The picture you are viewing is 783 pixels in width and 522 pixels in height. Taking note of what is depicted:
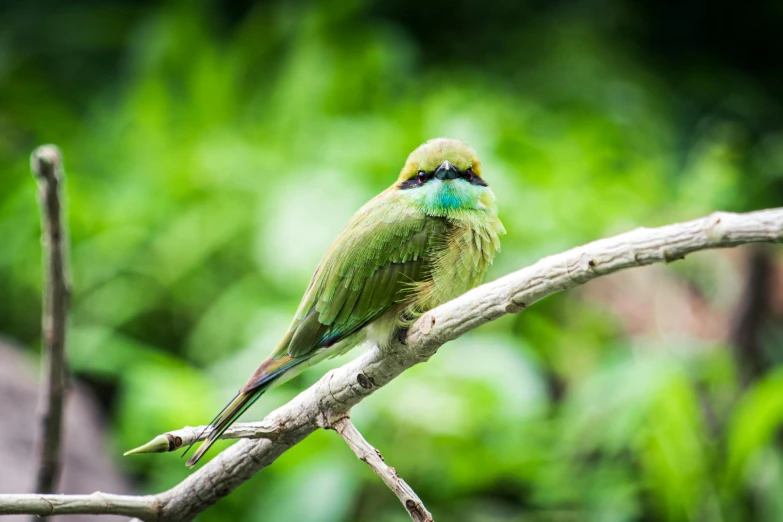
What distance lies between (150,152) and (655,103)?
3.20 meters

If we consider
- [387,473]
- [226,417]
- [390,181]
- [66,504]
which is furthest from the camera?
[390,181]

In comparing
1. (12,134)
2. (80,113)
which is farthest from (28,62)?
(12,134)

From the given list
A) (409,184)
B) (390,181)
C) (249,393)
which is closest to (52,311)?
(249,393)

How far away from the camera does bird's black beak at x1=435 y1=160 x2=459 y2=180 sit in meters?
1.70

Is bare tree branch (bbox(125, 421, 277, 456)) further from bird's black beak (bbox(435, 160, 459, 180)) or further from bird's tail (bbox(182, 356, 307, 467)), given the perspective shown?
bird's black beak (bbox(435, 160, 459, 180))

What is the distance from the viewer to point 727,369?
129 inches

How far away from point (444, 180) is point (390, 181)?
2.07m

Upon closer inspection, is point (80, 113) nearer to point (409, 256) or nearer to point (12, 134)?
point (12, 134)

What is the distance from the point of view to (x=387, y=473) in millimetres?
1278

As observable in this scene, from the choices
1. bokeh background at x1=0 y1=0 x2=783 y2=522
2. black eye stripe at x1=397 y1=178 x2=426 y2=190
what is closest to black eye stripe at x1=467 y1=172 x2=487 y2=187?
black eye stripe at x1=397 y1=178 x2=426 y2=190

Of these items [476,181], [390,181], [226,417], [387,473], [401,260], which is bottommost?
[387,473]

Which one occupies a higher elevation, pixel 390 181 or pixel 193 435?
pixel 390 181

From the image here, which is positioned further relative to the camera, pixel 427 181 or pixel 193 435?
pixel 427 181

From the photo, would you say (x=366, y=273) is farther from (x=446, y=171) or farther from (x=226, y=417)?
(x=226, y=417)
